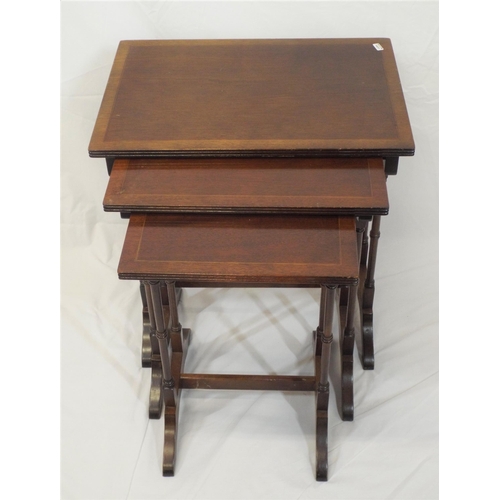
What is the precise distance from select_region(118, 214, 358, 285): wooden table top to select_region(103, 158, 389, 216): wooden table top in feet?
0.13

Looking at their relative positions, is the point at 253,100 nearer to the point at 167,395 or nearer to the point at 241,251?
the point at 241,251

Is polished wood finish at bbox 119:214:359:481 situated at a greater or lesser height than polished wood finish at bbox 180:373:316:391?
greater

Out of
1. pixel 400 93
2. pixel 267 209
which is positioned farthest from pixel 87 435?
pixel 400 93

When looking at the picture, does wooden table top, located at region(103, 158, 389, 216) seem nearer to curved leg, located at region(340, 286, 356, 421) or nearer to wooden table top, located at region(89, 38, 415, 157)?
wooden table top, located at region(89, 38, 415, 157)

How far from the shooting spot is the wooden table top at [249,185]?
2.08 m

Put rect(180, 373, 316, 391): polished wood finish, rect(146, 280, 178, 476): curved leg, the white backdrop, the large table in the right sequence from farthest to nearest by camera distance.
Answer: rect(180, 373, 316, 391): polished wood finish, the white backdrop, rect(146, 280, 178, 476): curved leg, the large table

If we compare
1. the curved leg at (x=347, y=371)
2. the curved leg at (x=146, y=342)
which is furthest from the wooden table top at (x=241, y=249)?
the curved leg at (x=146, y=342)

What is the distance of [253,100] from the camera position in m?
2.34

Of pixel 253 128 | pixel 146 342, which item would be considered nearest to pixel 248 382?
pixel 146 342

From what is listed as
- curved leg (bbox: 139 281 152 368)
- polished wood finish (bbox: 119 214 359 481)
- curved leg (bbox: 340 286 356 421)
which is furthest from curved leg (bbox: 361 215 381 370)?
curved leg (bbox: 139 281 152 368)

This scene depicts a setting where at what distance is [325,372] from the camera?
2297mm

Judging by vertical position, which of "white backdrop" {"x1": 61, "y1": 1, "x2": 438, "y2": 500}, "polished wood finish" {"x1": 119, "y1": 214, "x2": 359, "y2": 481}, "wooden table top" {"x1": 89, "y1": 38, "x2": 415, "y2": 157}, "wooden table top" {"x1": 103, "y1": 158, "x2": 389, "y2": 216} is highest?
"wooden table top" {"x1": 89, "y1": 38, "x2": 415, "y2": 157}

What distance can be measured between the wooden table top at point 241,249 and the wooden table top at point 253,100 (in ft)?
0.71

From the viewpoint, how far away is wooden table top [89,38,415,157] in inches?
86.2
